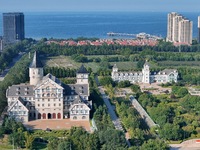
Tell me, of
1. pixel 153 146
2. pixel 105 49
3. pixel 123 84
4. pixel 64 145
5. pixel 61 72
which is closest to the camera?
pixel 64 145

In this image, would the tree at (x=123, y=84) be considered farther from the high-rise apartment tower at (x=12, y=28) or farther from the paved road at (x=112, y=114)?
the high-rise apartment tower at (x=12, y=28)

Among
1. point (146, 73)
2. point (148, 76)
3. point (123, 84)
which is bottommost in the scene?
point (123, 84)

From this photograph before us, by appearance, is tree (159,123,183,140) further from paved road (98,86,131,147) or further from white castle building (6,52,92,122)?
white castle building (6,52,92,122)

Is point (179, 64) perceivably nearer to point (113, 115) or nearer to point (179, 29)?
point (179, 29)

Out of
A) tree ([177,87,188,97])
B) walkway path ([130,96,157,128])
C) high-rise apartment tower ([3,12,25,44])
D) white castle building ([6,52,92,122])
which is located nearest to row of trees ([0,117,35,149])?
white castle building ([6,52,92,122])

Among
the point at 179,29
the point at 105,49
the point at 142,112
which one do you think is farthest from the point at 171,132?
the point at 179,29

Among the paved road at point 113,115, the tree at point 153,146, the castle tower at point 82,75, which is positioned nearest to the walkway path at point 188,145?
the tree at point 153,146
